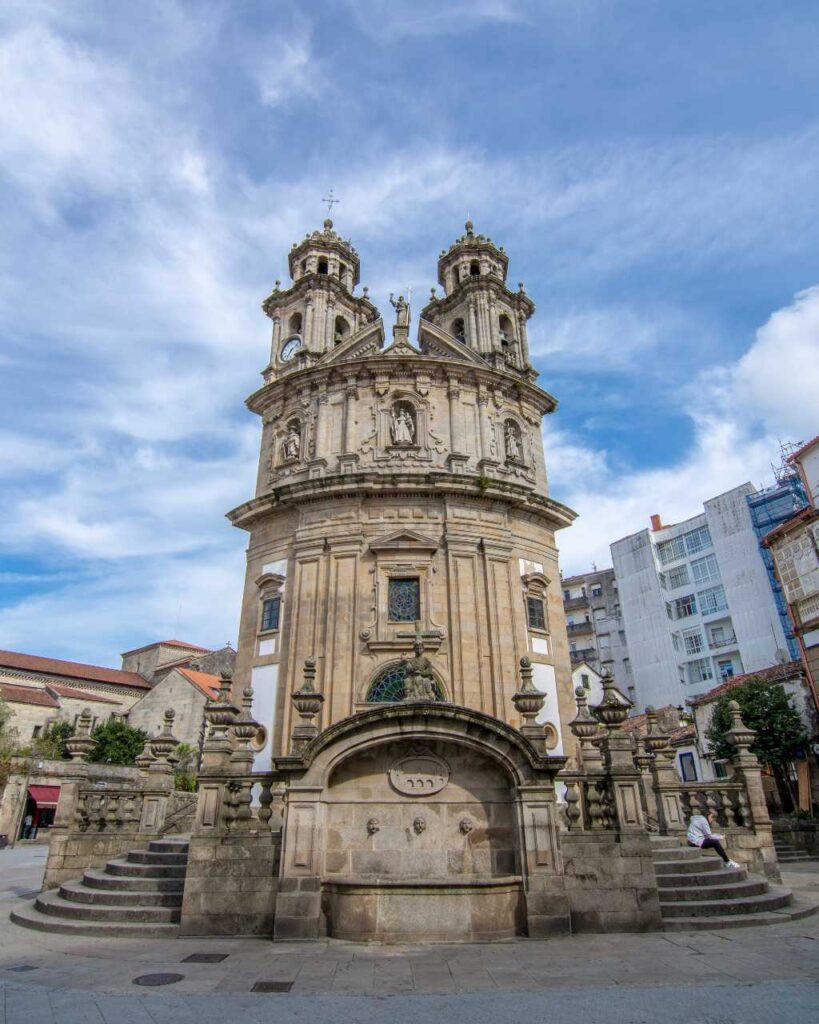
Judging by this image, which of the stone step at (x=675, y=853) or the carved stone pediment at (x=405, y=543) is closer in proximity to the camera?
the stone step at (x=675, y=853)

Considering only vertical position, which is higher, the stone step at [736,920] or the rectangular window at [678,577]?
the rectangular window at [678,577]

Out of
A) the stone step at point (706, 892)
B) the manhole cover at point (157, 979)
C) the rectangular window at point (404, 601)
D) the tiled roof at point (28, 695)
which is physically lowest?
the manhole cover at point (157, 979)

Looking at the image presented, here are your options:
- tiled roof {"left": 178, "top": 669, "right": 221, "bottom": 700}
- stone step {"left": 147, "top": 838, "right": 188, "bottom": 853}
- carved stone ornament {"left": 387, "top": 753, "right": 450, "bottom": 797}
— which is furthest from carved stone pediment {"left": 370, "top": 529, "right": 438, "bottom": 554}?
tiled roof {"left": 178, "top": 669, "right": 221, "bottom": 700}

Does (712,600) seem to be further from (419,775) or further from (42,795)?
(42,795)

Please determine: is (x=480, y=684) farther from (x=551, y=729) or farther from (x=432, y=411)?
(x=432, y=411)

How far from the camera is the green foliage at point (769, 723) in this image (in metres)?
26.8

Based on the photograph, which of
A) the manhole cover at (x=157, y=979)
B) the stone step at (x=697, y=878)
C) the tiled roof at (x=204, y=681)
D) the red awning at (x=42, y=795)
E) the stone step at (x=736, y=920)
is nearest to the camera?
the manhole cover at (x=157, y=979)

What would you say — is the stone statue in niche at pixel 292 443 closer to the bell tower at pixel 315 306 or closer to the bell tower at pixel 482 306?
the bell tower at pixel 315 306

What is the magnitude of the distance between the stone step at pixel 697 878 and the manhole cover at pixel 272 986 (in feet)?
22.7

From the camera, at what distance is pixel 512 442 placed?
2400cm

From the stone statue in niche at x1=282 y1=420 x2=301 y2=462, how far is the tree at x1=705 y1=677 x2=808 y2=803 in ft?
64.3

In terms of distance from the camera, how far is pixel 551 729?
19.5 metres

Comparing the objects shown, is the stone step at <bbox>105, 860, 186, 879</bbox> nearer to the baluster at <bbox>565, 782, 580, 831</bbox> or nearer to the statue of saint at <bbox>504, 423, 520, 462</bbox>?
the baluster at <bbox>565, 782, 580, 831</bbox>

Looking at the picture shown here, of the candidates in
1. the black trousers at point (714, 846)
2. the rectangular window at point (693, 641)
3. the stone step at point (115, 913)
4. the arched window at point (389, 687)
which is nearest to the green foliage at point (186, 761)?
the arched window at point (389, 687)
